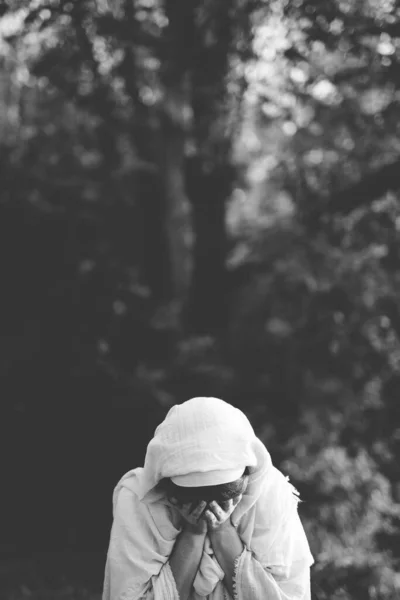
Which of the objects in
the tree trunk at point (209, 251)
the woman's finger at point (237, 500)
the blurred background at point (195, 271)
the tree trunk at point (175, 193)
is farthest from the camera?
the tree trunk at point (209, 251)

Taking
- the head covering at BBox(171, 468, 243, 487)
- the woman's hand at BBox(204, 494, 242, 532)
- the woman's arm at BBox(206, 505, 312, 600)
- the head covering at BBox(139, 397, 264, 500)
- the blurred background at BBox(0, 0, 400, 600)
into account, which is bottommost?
the woman's arm at BBox(206, 505, 312, 600)

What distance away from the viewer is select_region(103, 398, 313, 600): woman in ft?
6.20

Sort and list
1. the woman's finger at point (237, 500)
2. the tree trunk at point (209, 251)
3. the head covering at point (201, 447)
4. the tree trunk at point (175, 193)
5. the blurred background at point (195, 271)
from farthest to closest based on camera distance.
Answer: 1. the tree trunk at point (209, 251)
2. the tree trunk at point (175, 193)
3. the blurred background at point (195, 271)
4. the woman's finger at point (237, 500)
5. the head covering at point (201, 447)

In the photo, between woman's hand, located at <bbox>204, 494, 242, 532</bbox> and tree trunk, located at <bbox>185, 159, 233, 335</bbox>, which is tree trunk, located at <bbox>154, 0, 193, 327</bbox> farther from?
woman's hand, located at <bbox>204, 494, 242, 532</bbox>

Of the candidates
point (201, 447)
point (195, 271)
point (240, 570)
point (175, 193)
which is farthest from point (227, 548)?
point (175, 193)

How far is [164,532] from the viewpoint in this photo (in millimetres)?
2100

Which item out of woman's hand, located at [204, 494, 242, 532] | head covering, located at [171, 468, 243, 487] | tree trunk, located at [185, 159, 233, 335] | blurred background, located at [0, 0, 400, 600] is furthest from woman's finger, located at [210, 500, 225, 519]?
tree trunk, located at [185, 159, 233, 335]

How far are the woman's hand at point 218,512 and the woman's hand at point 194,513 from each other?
0.07 ft

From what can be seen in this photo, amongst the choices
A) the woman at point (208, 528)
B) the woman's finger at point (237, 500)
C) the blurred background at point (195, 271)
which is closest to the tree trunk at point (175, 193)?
the blurred background at point (195, 271)

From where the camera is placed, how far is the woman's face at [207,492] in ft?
6.14

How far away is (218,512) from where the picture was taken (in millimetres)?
1925

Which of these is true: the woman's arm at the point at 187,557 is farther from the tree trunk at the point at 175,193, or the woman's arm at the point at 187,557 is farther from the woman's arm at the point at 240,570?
the tree trunk at the point at 175,193

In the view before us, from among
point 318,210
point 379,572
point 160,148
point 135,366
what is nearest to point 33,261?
point 135,366

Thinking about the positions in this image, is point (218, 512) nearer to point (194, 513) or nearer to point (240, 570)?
point (194, 513)
